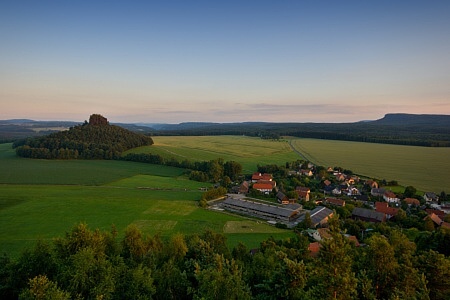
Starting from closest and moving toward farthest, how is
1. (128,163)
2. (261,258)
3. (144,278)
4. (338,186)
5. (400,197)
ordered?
(144,278) < (261,258) < (400,197) < (338,186) < (128,163)

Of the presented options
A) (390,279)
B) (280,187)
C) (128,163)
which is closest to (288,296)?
(390,279)

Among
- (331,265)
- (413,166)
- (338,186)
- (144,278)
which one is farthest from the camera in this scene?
(413,166)

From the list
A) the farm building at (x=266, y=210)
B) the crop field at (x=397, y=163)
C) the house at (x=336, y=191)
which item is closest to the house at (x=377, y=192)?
the house at (x=336, y=191)

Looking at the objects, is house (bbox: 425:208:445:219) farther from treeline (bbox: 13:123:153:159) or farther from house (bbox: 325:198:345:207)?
treeline (bbox: 13:123:153:159)

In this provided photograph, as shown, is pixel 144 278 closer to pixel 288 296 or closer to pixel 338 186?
pixel 288 296

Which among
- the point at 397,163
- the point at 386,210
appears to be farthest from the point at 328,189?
the point at 397,163

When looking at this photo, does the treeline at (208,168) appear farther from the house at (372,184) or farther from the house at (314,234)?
the house at (372,184)

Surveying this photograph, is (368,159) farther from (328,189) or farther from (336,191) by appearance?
(336,191)
